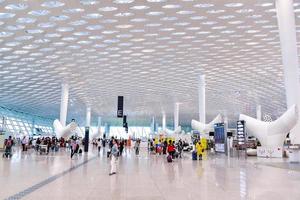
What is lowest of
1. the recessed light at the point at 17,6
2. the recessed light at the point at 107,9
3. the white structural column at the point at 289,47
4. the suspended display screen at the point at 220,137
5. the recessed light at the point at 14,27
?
the suspended display screen at the point at 220,137

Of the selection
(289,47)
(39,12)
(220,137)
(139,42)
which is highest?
(139,42)

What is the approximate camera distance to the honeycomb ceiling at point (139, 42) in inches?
725

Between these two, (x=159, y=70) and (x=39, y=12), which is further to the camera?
(x=159, y=70)

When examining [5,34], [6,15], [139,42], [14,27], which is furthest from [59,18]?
[139,42]

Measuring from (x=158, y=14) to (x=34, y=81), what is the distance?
27869 millimetres

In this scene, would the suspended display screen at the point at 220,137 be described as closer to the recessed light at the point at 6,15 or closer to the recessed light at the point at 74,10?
the recessed light at the point at 74,10

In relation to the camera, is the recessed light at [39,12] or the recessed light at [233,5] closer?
the recessed light at [233,5]

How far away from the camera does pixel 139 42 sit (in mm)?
25156

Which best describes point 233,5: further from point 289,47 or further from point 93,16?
point 93,16

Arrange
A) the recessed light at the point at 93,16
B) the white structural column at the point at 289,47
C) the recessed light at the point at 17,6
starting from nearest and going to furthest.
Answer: the white structural column at the point at 289,47, the recessed light at the point at 17,6, the recessed light at the point at 93,16

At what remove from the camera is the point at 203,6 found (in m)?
18.0

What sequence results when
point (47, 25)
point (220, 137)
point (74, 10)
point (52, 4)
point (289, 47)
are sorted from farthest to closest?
1. point (220, 137)
2. point (47, 25)
3. point (74, 10)
4. point (52, 4)
5. point (289, 47)

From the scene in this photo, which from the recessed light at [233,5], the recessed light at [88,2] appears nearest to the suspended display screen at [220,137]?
the recessed light at [233,5]

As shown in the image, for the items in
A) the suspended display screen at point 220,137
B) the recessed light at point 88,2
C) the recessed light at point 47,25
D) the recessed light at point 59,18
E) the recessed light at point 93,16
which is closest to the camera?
the recessed light at point 88,2
